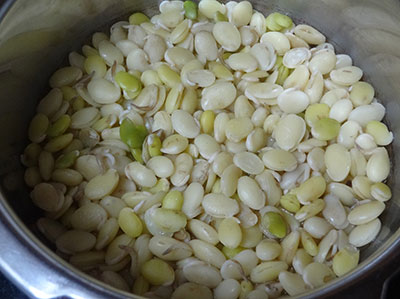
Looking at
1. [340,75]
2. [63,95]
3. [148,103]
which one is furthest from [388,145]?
[63,95]

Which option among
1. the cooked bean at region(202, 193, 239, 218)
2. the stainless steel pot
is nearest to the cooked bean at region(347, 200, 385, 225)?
the stainless steel pot

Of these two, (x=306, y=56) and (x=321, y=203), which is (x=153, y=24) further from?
(x=321, y=203)

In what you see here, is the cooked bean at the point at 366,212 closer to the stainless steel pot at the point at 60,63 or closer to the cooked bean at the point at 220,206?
the stainless steel pot at the point at 60,63

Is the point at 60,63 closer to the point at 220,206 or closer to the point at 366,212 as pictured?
the point at 220,206

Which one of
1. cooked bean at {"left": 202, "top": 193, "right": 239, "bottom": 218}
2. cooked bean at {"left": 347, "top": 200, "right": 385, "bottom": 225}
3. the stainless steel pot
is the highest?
the stainless steel pot

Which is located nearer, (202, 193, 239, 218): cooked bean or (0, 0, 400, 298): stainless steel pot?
(0, 0, 400, 298): stainless steel pot

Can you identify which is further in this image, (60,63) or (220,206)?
(60,63)

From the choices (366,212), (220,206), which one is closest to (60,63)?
(220,206)

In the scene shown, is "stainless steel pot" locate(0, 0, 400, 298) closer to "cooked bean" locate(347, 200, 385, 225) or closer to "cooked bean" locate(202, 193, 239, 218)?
"cooked bean" locate(347, 200, 385, 225)
